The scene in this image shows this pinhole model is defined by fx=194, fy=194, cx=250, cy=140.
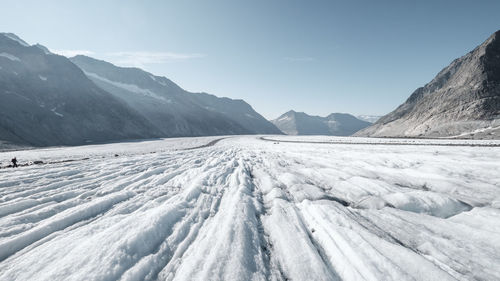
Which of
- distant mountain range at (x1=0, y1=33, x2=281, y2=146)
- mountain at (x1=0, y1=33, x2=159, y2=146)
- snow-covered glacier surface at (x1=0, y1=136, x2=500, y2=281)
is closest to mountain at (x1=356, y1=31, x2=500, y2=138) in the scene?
snow-covered glacier surface at (x1=0, y1=136, x2=500, y2=281)

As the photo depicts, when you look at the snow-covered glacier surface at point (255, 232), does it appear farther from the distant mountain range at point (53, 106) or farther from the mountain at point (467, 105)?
the distant mountain range at point (53, 106)

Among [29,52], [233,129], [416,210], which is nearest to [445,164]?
[416,210]

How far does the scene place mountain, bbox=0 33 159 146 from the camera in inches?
2699

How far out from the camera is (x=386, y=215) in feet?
13.4

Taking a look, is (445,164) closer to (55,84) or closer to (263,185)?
(263,185)

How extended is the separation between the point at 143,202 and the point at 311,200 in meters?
4.33

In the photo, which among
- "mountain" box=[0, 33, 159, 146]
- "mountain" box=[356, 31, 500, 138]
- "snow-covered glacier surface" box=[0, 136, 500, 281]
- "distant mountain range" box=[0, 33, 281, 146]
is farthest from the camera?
"mountain" box=[0, 33, 159, 146]

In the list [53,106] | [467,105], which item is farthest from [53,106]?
[467,105]

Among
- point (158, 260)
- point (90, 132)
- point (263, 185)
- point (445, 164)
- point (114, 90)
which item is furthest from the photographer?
point (114, 90)

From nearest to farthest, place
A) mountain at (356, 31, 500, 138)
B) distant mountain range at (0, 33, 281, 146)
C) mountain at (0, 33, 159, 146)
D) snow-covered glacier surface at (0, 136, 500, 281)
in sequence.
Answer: snow-covered glacier surface at (0, 136, 500, 281) → mountain at (356, 31, 500, 138) → distant mountain range at (0, 33, 281, 146) → mountain at (0, 33, 159, 146)

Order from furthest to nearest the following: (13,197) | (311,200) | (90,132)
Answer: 1. (90,132)
2. (13,197)
3. (311,200)

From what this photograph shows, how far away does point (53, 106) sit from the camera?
86.4 metres

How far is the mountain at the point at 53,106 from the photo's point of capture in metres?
68.6

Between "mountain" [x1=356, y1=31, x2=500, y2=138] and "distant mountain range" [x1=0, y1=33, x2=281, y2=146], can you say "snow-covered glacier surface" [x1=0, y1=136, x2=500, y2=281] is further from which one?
"distant mountain range" [x1=0, y1=33, x2=281, y2=146]
